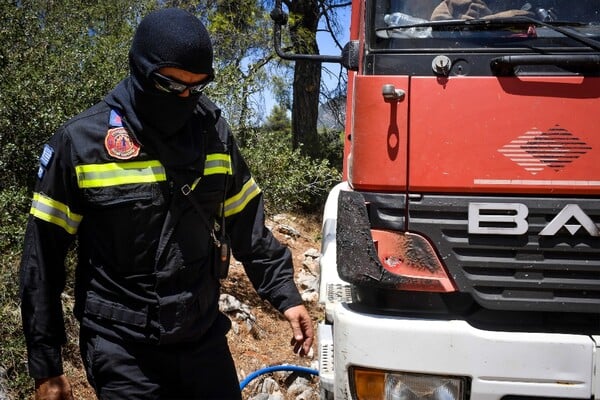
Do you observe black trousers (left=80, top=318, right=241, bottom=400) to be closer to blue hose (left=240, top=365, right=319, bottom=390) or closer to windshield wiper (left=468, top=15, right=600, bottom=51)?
windshield wiper (left=468, top=15, right=600, bottom=51)

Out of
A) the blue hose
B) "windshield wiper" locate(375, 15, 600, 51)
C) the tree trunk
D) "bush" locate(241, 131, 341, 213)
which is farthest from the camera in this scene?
the tree trunk

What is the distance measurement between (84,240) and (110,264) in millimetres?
148

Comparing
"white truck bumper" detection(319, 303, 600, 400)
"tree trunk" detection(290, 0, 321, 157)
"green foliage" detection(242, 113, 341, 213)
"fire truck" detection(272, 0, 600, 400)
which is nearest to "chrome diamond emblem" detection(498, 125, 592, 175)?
"fire truck" detection(272, 0, 600, 400)

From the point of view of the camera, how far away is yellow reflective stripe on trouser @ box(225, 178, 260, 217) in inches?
107

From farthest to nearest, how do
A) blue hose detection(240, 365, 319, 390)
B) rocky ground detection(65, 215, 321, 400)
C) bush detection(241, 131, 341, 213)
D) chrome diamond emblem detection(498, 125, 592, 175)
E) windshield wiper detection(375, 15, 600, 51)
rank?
bush detection(241, 131, 341, 213) < rocky ground detection(65, 215, 321, 400) < blue hose detection(240, 365, 319, 390) < windshield wiper detection(375, 15, 600, 51) < chrome diamond emblem detection(498, 125, 592, 175)

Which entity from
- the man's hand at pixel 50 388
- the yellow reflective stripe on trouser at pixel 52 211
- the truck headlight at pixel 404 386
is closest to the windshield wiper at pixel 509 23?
the truck headlight at pixel 404 386

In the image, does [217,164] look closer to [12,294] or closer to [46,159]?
[46,159]

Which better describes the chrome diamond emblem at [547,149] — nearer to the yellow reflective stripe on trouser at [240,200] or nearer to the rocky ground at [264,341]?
the yellow reflective stripe on trouser at [240,200]

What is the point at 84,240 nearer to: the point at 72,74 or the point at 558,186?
the point at 558,186

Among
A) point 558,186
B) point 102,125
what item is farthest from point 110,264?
point 558,186

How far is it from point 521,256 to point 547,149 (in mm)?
403

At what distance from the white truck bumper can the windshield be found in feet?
3.60

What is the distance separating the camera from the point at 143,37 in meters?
2.34

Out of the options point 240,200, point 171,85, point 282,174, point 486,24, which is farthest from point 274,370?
point 282,174
